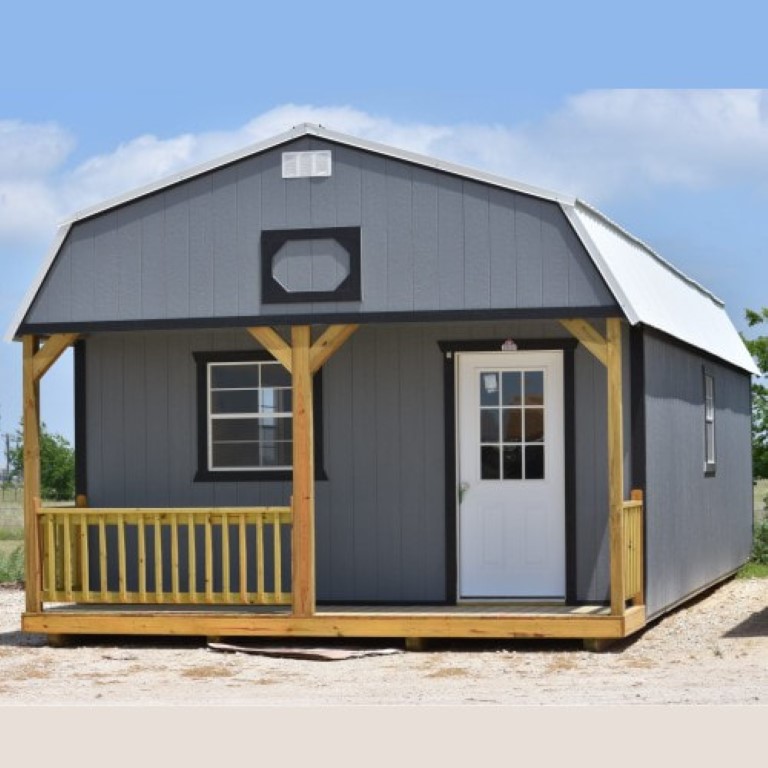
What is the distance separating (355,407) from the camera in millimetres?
15062

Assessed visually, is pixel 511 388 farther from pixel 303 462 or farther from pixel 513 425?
pixel 303 462

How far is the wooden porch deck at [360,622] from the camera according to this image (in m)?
13.5

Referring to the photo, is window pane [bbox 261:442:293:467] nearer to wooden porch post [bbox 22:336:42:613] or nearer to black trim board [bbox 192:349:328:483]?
black trim board [bbox 192:349:328:483]

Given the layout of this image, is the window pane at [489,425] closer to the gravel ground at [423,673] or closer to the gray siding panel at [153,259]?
the gravel ground at [423,673]

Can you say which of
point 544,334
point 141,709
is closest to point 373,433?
point 544,334

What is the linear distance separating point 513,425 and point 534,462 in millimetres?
362

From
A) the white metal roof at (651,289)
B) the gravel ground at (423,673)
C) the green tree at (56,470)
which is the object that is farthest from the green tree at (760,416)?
the green tree at (56,470)

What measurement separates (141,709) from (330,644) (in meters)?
3.89

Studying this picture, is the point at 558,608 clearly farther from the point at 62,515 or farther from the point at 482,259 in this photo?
the point at 62,515

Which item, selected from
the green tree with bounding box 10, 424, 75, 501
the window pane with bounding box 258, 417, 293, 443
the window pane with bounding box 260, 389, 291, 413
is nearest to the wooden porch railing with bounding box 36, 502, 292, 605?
the window pane with bounding box 258, 417, 293, 443

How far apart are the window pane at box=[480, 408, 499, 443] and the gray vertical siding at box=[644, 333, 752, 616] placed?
4.28ft

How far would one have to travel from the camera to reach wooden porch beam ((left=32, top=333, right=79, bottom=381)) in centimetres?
1448

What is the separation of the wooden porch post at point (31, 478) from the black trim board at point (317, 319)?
0.37 m

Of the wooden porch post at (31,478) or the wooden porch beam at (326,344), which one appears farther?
the wooden porch post at (31,478)
